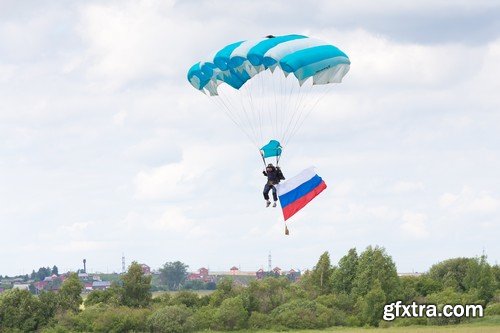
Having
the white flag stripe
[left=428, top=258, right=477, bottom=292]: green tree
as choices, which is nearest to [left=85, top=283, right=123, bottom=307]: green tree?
[left=428, top=258, right=477, bottom=292]: green tree

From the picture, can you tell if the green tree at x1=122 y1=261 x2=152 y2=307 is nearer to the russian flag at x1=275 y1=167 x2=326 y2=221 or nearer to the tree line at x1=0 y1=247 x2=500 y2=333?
the tree line at x1=0 y1=247 x2=500 y2=333

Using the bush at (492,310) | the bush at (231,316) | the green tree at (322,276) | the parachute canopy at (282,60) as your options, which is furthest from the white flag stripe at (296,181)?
the green tree at (322,276)

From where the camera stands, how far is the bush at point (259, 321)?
3637 inches

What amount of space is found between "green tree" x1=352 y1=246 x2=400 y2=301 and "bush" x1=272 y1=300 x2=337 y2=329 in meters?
6.93

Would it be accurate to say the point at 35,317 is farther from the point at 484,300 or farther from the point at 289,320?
the point at 484,300

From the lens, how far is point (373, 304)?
93.6m

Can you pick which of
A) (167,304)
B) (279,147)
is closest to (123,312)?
(167,304)

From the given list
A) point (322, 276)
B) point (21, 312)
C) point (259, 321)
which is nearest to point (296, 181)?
point (259, 321)

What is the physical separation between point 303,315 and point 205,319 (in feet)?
29.6

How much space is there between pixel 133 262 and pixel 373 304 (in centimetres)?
2571

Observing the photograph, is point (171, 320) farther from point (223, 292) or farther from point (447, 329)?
point (447, 329)

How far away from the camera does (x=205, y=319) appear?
9312 cm

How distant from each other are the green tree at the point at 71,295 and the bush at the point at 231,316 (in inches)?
577

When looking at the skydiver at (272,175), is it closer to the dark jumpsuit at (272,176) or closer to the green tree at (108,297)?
the dark jumpsuit at (272,176)
